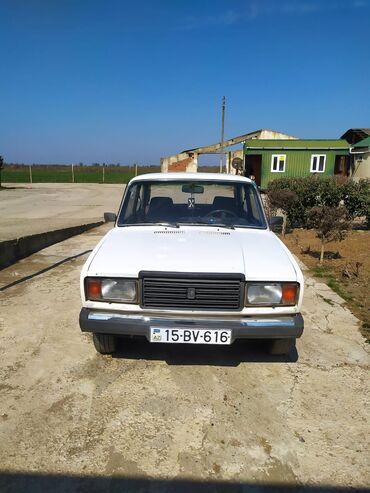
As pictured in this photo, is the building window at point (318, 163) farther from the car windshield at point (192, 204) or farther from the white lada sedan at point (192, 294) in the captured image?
the white lada sedan at point (192, 294)

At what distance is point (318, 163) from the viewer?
26359 millimetres

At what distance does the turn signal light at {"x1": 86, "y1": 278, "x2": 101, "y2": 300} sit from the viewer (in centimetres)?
298

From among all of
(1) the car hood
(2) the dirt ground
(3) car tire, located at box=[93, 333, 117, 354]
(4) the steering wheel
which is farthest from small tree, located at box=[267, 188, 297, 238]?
(3) car tire, located at box=[93, 333, 117, 354]

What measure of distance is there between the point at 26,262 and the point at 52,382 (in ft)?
14.5

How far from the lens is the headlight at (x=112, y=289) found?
2959mm

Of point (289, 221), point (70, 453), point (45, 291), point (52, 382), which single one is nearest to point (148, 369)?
point (52, 382)

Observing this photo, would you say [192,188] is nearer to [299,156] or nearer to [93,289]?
[93,289]

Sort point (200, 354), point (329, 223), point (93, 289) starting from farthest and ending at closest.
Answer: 1. point (329, 223)
2. point (200, 354)
3. point (93, 289)

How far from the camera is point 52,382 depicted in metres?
3.11

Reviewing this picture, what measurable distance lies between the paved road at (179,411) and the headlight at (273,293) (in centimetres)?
75

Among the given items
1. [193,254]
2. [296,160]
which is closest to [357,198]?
[193,254]

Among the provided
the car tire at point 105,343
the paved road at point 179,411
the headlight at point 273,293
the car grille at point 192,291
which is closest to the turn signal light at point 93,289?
the car grille at point 192,291

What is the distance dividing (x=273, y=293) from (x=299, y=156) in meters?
25.3

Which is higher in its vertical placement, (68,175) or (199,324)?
(68,175)
